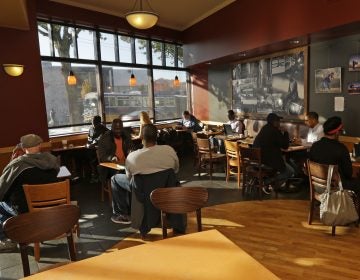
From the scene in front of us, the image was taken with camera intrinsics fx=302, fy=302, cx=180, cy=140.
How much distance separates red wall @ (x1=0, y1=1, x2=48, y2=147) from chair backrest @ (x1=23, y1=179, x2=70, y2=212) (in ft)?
11.6

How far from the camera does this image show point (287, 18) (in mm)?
5539

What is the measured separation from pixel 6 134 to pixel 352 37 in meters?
6.72

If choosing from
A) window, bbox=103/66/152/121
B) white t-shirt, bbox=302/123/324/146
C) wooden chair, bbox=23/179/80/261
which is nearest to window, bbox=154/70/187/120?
window, bbox=103/66/152/121

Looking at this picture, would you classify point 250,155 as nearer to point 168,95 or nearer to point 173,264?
→ point 173,264

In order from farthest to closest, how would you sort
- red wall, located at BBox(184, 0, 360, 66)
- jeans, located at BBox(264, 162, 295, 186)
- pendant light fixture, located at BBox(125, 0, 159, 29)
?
1. jeans, located at BBox(264, 162, 295, 186)
2. red wall, located at BBox(184, 0, 360, 66)
3. pendant light fixture, located at BBox(125, 0, 159, 29)

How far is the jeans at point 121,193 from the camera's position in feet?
12.6

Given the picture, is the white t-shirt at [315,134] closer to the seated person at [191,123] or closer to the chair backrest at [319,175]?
the chair backrest at [319,175]

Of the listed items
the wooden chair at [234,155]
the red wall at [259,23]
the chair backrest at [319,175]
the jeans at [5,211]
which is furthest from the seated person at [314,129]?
the jeans at [5,211]

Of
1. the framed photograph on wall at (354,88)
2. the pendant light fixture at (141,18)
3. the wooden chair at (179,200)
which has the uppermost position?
the pendant light fixture at (141,18)

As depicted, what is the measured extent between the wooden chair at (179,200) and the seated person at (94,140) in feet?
14.2

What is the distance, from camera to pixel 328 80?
19.4 feet

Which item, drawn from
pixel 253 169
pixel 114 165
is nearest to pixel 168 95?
pixel 253 169

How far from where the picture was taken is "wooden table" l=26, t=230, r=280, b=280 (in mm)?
1424

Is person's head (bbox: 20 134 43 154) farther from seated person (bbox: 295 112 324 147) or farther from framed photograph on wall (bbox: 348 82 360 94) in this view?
framed photograph on wall (bbox: 348 82 360 94)
